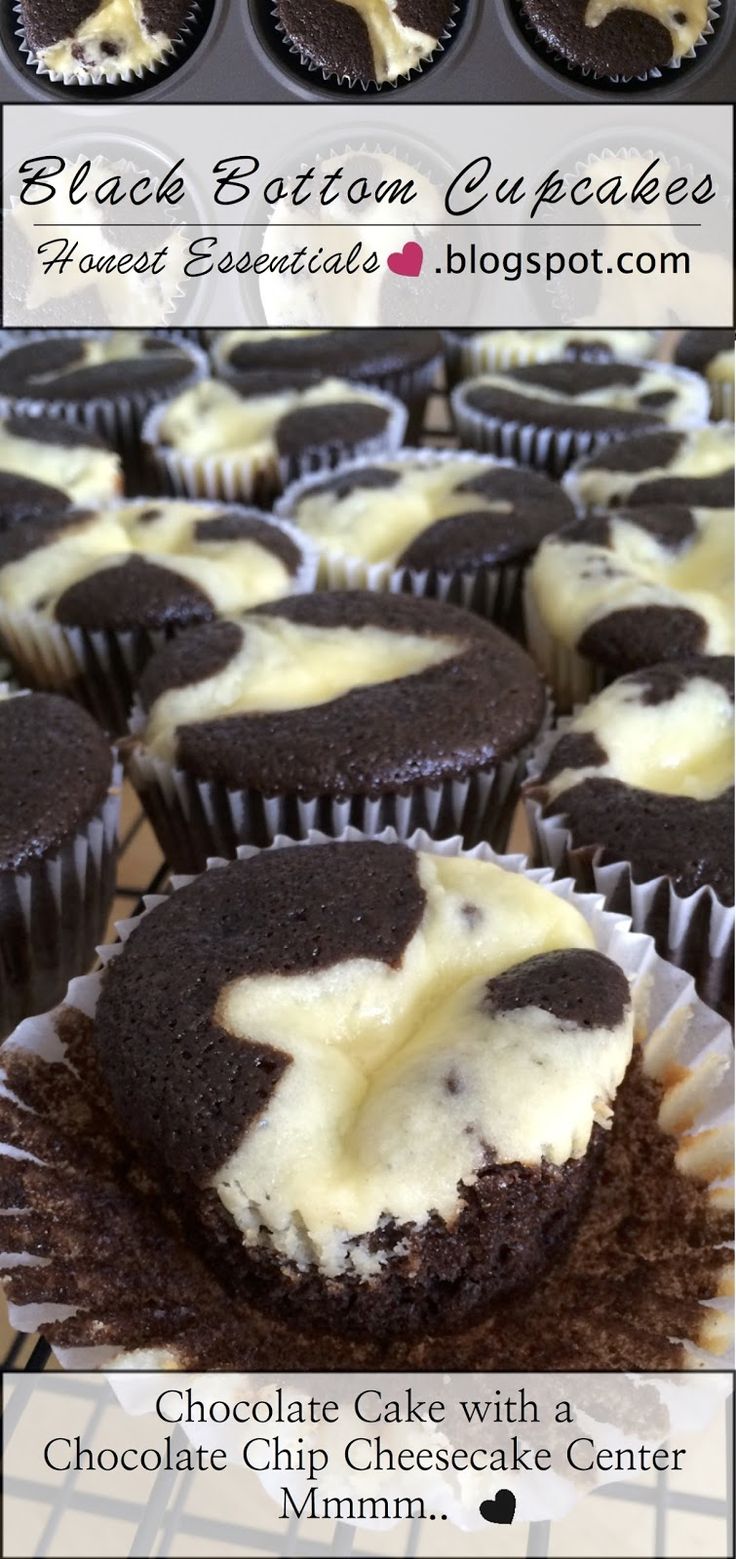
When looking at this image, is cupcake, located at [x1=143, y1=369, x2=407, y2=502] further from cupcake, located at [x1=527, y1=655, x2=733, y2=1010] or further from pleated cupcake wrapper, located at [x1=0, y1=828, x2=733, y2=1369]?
pleated cupcake wrapper, located at [x1=0, y1=828, x2=733, y2=1369]

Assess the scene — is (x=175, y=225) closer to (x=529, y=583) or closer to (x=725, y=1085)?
(x=725, y=1085)

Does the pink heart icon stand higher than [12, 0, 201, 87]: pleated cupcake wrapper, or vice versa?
[12, 0, 201, 87]: pleated cupcake wrapper

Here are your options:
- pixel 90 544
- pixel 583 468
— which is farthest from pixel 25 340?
pixel 583 468

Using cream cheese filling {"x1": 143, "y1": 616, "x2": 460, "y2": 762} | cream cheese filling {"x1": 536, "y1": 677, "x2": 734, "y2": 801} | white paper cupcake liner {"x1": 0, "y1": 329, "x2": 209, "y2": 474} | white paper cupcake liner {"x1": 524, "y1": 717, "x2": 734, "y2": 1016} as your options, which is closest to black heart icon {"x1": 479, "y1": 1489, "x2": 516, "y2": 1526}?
white paper cupcake liner {"x1": 524, "y1": 717, "x2": 734, "y2": 1016}

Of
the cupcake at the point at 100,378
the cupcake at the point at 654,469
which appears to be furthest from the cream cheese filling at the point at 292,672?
the cupcake at the point at 100,378

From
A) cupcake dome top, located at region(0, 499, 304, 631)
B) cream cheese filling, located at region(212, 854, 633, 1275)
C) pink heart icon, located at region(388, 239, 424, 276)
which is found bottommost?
cream cheese filling, located at region(212, 854, 633, 1275)

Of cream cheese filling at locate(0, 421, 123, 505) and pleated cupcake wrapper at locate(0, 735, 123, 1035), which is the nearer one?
pleated cupcake wrapper at locate(0, 735, 123, 1035)

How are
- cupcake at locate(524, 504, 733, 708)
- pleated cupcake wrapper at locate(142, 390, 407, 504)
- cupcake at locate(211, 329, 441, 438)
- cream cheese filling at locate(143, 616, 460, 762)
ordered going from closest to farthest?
cream cheese filling at locate(143, 616, 460, 762)
cupcake at locate(524, 504, 733, 708)
pleated cupcake wrapper at locate(142, 390, 407, 504)
cupcake at locate(211, 329, 441, 438)

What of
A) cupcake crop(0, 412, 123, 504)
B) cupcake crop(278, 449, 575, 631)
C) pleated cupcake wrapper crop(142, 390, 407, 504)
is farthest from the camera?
pleated cupcake wrapper crop(142, 390, 407, 504)

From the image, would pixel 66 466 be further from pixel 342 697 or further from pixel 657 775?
Result: pixel 657 775
